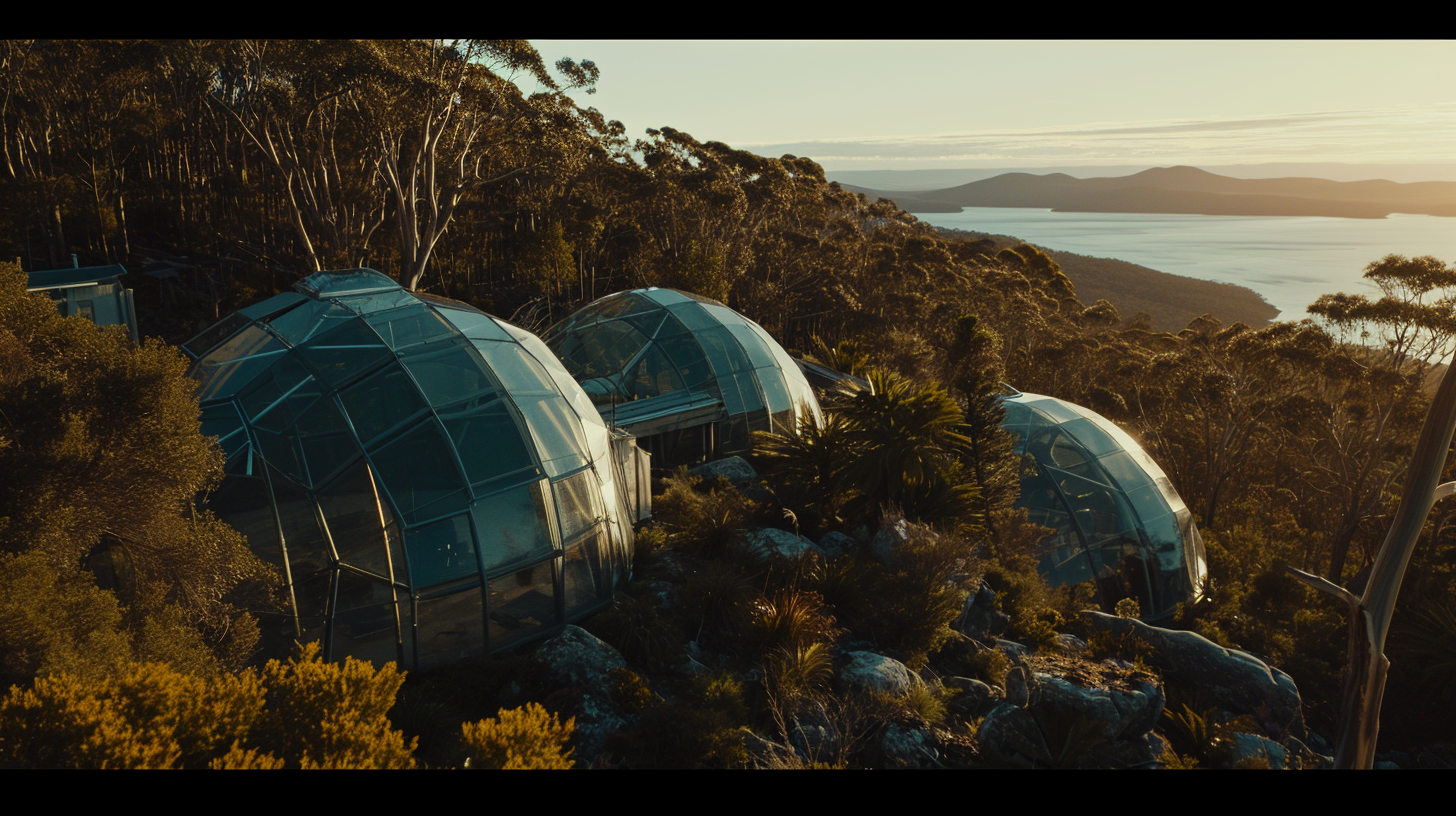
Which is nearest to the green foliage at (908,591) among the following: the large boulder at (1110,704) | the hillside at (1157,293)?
the large boulder at (1110,704)

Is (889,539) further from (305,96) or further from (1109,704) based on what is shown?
(305,96)

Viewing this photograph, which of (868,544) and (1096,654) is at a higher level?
(868,544)

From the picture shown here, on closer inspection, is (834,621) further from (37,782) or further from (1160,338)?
(1160,338)

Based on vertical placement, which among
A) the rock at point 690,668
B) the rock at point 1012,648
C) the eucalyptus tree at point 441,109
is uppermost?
the eucalyptus tree at point 441,109

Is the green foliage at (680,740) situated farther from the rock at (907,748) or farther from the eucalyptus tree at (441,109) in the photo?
the eucalyptus tree at (441,109)

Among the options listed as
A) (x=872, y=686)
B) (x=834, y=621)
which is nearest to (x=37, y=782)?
(x=872, y=686)

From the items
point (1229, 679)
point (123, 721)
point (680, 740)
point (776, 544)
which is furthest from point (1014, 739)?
point (123, 721)
